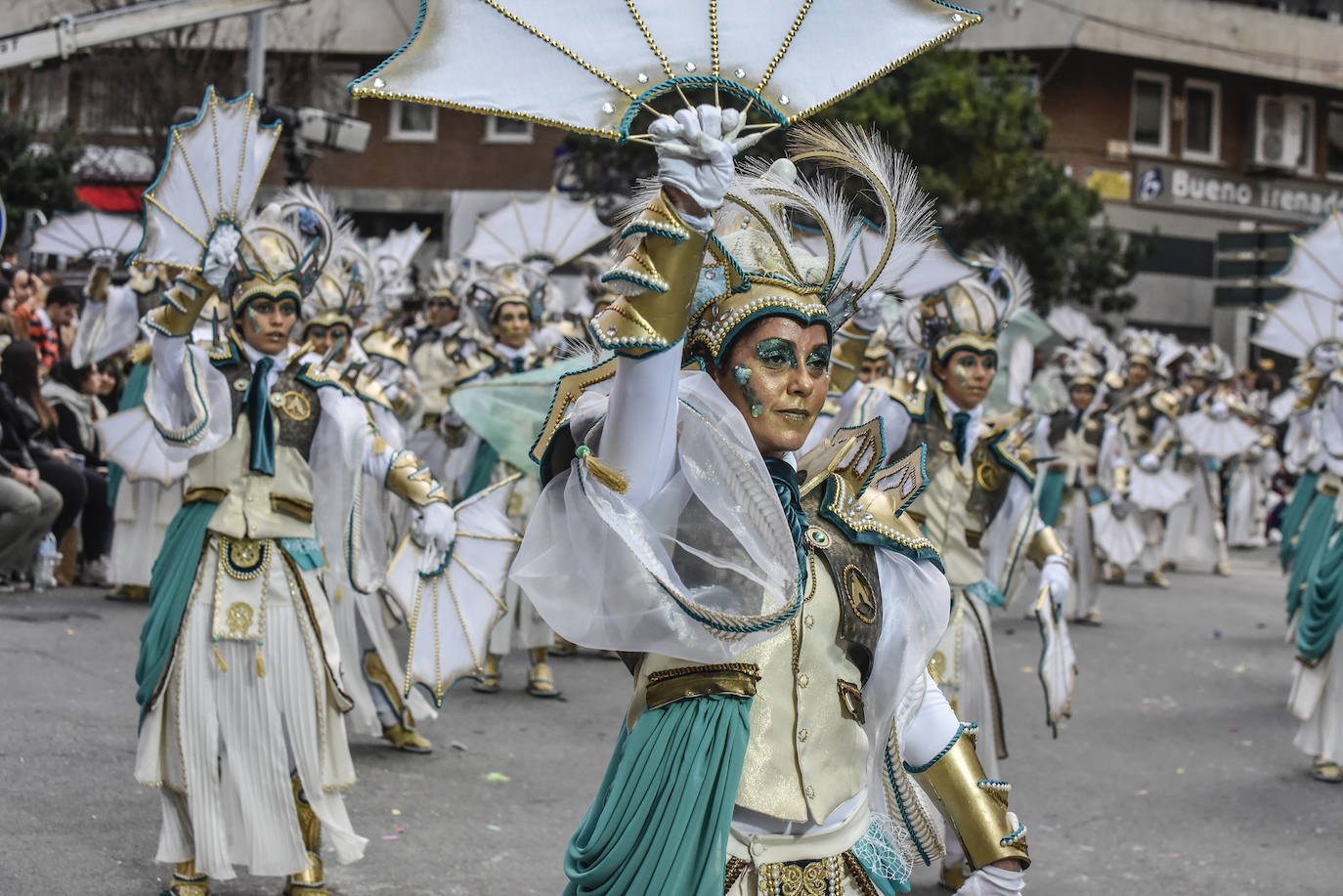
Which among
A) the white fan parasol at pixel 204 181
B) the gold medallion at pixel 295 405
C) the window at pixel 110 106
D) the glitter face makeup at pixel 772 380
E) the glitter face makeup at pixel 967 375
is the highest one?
the window at pixel 110 106

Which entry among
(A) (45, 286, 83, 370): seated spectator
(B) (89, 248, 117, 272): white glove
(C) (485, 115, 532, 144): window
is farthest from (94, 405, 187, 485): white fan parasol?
(C) (485, 115, 532, 144): window

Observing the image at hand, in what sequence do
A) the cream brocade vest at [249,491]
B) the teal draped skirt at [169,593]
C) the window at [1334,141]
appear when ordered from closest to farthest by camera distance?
the teal draped skirt at [169,593]
the cream brocade vest at [249,491]
the window at [1334,141]

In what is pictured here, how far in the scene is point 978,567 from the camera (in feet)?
20.2

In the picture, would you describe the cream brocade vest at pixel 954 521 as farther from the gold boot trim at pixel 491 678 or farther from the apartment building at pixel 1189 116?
the apartment building at pixel 1189 116

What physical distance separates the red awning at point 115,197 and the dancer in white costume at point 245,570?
22.3 metres

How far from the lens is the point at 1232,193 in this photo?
3234cm

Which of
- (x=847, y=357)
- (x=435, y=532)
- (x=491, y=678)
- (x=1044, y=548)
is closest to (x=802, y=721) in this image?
(x=435, y=532)

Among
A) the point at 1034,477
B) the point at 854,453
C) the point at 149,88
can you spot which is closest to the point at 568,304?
the point at 149,88

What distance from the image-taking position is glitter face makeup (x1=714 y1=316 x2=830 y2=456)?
2801 millimetres

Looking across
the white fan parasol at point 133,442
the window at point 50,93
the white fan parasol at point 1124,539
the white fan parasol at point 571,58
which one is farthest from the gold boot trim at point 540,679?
the window at point 50,93

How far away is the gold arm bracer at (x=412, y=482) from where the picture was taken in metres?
5.35

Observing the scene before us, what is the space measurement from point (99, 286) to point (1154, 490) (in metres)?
10.3

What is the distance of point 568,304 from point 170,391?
41.9 ft

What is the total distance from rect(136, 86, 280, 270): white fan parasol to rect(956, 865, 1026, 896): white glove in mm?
3444
